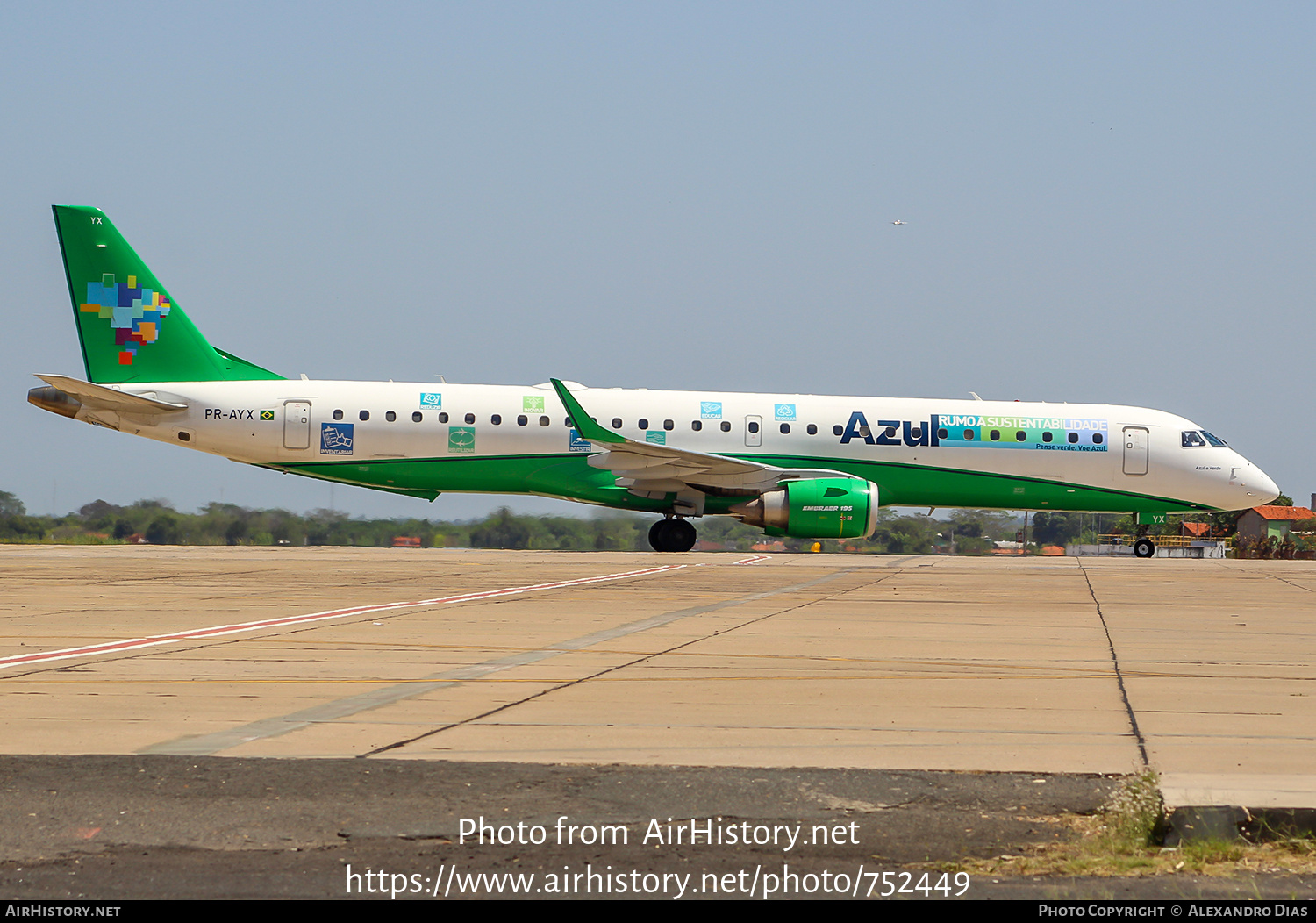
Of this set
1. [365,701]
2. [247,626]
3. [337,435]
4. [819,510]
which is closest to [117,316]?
[337,435]

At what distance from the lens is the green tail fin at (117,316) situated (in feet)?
90.1

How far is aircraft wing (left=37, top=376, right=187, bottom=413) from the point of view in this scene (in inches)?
1006

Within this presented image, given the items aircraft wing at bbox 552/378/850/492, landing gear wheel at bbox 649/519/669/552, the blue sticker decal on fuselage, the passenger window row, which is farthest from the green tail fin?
landing gear wheel at bbox 649/519/669/552

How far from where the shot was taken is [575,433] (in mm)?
27250

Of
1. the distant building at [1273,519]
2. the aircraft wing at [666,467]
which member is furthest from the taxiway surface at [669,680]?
the distant building at [1273,519]

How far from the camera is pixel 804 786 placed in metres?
Answer: 5.03

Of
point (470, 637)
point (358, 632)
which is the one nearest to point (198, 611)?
point (358, 632)

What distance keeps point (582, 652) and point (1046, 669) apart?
347cm

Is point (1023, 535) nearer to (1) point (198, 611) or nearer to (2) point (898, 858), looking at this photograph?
(1) point (198, 611)

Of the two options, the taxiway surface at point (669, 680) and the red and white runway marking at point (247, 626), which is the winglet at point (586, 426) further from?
the taxiway surface at point (669, 680)

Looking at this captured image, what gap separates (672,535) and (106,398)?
12.9 m

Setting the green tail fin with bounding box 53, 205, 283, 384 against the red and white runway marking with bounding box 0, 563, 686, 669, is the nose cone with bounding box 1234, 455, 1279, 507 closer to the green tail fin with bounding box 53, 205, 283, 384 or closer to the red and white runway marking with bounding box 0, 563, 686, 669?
the red and white runway marking with bounding box 0, 563, 686, 669

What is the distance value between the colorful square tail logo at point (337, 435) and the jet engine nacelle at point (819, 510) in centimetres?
916

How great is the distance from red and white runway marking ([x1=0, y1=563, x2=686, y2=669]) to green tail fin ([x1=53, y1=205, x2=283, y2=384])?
14.5 metres
